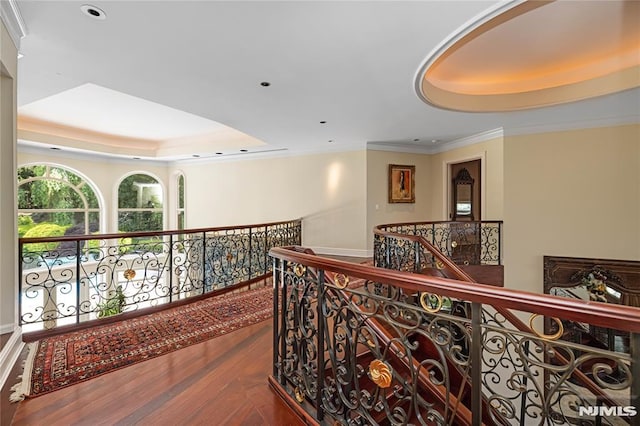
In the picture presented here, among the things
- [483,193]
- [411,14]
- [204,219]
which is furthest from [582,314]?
[204,219]

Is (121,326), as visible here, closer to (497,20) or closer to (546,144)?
(497,20)

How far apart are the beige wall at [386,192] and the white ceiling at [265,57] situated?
2.24 m

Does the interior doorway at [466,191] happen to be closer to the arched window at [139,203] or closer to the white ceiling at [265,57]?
the white ceiling at [265,57]

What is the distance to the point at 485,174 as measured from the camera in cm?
685

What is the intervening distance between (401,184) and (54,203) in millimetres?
9663

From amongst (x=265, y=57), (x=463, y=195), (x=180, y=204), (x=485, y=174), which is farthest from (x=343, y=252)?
(x=180, y=204)

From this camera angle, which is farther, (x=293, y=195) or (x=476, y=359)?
(x=293, y=195)

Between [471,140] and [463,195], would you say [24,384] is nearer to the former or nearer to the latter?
[471,140]

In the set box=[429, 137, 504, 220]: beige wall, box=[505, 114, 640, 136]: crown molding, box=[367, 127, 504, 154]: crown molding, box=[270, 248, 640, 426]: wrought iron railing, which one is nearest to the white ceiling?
box=[505, 114, 640, 136]: crown molding

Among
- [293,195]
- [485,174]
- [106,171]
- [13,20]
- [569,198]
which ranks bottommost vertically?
[569,198]

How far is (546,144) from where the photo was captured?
18.9 feet

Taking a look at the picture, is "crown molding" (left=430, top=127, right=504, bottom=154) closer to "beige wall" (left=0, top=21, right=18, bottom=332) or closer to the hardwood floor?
the hardwood floor

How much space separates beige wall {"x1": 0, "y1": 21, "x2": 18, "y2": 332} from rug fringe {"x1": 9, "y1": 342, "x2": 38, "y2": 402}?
301mm

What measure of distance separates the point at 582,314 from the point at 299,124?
17.5 ft
